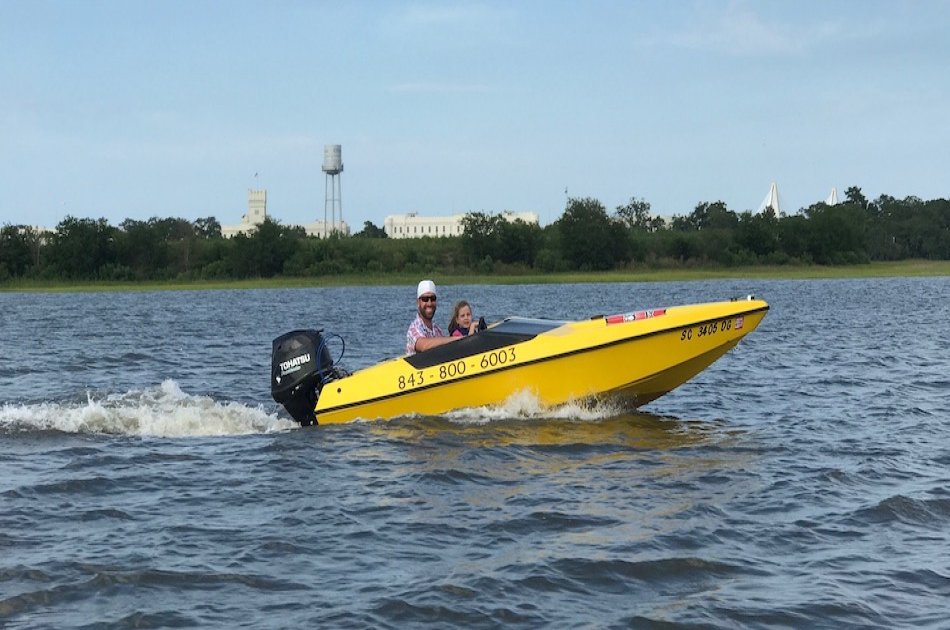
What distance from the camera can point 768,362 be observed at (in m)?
24.9

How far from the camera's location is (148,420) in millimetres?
16203

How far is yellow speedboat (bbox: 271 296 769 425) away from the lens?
1531cm

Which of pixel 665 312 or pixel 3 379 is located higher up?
pixel 665 312

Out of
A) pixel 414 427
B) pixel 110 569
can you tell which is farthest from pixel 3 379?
pixel 110 569

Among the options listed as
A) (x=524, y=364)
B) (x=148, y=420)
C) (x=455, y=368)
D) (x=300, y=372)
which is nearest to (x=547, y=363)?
(x=524, y=364)

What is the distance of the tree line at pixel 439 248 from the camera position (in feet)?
318

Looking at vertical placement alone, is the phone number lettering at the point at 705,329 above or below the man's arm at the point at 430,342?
above

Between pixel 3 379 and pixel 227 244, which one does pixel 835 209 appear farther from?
pixel 3 379

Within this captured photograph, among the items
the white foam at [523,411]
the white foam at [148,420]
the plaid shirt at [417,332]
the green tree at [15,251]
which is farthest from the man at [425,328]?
the green tree at [15,251]

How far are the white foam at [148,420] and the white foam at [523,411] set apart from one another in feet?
7.73

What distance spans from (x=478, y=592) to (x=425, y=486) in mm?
3533

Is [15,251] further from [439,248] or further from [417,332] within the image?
[417,332]

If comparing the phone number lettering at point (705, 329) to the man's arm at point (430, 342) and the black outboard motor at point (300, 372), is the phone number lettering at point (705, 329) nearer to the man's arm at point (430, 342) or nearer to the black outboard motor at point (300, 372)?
the man's arm at point (430, 342)

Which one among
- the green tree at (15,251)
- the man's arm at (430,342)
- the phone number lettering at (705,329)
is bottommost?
the man's arm at (430,342)
